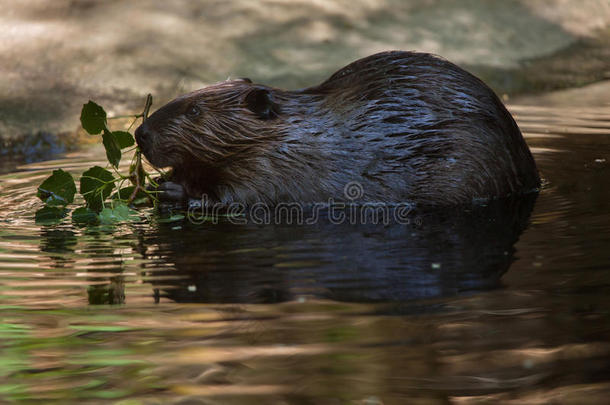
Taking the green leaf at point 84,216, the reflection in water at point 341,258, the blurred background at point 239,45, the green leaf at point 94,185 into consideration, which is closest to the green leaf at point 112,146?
the green leaf at point 94,185

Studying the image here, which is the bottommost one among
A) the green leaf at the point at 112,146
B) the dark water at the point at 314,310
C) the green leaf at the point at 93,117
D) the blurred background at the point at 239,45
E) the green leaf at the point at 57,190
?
the dark water at the point at 314,310

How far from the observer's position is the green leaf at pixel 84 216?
4.38 metres

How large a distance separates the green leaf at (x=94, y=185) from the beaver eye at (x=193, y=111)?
60 centimetres

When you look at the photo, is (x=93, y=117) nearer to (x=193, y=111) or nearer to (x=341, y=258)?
(x=193, y=111)

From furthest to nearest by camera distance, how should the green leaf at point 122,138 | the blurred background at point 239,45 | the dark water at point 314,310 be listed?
the blurred background at point 239,45 < the green leaf at point 122,138 < the dark water at point 314,310

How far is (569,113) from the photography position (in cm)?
771

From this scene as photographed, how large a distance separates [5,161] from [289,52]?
3.79 meters

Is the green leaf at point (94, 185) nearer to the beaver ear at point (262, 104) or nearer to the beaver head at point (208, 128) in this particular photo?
the beaver head at point (208, 128)

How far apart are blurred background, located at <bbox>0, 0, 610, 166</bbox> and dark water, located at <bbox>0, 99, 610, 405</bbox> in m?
3.85

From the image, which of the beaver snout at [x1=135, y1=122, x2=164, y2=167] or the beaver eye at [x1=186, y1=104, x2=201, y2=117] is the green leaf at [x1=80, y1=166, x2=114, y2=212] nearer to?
the beaver snout at [x1=135, y1=122, x2=164, y2=167]

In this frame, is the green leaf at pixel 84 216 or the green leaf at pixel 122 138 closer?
the green leaf at pixel 84 216

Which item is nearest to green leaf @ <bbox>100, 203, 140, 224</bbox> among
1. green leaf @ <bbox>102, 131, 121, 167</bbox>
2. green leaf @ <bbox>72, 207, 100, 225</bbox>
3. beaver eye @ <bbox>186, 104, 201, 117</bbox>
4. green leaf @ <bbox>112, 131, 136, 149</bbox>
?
green leaf @ <bbox>72, 207, 100, 225</bbox>

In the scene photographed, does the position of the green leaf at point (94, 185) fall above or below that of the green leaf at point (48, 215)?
above

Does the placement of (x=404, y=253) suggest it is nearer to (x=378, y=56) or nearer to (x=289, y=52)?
(x=378, y=56)
